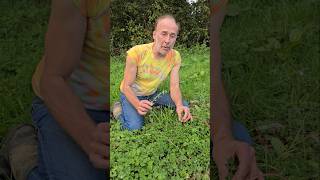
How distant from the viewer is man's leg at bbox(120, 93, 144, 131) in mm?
1566

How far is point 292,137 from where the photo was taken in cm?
240

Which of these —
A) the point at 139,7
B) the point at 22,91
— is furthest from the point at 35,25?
the point at 139,7

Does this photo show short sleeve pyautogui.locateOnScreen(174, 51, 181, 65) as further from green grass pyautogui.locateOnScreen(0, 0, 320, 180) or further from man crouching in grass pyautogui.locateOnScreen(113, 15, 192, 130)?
green grass pyautogui.locateOnScreen(0, 0, 320, 180)

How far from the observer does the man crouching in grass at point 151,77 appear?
1.52m

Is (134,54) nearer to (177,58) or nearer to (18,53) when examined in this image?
(177,58)

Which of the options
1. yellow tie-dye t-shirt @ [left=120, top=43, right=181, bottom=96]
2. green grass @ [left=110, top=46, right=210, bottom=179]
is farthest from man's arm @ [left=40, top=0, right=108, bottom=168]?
yellow tie-dye t-shirt @ [left=120, top=43, right=181, bottom=96]

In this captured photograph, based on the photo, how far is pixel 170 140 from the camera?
160 centimetres

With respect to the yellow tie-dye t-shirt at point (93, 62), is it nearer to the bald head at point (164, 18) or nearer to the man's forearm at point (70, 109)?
the man's forearm at point (70, 109)

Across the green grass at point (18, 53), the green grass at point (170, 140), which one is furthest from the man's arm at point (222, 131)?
the green grass at point (18, 53)

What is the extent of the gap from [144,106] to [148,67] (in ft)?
0.32

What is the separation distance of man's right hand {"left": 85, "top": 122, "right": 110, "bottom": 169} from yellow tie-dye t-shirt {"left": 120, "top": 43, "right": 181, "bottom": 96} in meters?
0.21

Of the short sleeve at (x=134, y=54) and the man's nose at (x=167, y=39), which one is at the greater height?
the man's nose at (x=167, y=39)

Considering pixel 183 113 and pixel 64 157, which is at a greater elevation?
pixel 183 113

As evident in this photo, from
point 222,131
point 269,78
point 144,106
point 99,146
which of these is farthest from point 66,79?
point 269,78
